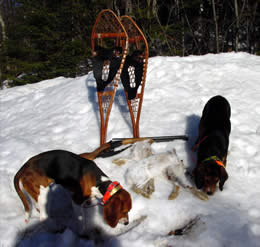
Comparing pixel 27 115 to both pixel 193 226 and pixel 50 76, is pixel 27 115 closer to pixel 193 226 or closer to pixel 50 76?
pixel 193 226

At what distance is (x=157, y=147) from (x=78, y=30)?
9619mm

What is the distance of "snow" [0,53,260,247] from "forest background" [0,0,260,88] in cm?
441

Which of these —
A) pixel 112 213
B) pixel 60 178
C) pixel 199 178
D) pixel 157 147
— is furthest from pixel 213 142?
pixel 60 178

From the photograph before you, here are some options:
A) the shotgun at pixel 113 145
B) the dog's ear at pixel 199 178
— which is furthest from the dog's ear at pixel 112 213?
the shotgun at pixel 113 145

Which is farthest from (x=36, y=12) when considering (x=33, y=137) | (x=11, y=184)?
(x=11, y=184)

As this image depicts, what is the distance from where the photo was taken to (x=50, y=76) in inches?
466

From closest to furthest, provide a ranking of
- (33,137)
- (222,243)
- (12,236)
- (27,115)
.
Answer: (222,243), (12,236), (33,137), (27,115)

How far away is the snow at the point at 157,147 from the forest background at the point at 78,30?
14.5 ft

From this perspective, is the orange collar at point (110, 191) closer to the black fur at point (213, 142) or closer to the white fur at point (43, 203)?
the white fur at point (43, 203)

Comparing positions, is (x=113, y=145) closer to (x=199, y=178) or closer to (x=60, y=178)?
(x=60, y=178)

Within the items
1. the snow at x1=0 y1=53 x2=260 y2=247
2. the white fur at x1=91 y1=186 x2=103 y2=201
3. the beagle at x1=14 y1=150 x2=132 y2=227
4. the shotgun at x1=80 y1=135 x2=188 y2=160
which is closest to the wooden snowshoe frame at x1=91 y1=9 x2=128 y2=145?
the shotgun at x1=80 y1=135 x2=188 y2=160

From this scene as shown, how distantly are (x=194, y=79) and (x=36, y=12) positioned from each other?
8.52 metres

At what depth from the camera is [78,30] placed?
36.7 ft

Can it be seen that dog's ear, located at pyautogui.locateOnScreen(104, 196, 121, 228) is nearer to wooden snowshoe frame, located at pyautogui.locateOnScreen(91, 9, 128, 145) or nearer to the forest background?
wooden snowshoe frame, located at pyautogui.locateOnScreen(91, 9, 128, 145)
